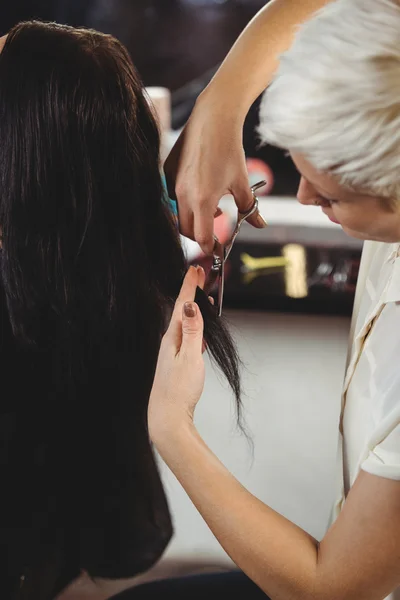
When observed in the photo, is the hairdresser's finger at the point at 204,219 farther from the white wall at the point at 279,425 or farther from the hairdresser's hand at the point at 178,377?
the white wall at the point at 279,425

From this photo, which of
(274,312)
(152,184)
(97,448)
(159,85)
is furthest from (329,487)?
(159,85)

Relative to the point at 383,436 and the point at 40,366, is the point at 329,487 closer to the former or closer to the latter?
the point at 40,366

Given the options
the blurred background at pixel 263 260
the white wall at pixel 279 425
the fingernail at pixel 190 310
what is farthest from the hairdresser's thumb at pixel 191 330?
the blurred background at pixel 263 260

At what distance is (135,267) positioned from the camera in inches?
34.2

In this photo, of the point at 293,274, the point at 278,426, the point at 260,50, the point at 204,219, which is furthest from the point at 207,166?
the point at 293,274

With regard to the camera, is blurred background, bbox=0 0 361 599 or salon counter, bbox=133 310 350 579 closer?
salon counter, bbox=133 310 350 579

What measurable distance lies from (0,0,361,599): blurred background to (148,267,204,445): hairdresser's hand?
1225 mm

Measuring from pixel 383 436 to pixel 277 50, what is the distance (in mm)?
479

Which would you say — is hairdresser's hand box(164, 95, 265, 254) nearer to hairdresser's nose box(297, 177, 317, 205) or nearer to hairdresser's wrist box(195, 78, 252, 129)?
hairdresser's wrist box(195, 78, 252, 129)

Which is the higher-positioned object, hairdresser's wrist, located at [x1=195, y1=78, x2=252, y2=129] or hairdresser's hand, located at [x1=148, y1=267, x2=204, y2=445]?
hairdresser's wrist, located at [x1=195, y1=78, x2=252, y2=129]

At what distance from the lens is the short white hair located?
54 cm

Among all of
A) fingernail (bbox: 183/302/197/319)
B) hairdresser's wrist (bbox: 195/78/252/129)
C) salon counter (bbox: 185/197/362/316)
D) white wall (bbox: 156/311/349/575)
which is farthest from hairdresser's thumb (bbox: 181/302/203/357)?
salon counter (bbox: 185/197/362/316)

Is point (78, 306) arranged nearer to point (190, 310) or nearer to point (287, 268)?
point (190, 310)

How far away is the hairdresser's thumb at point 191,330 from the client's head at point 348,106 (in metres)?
0.19
